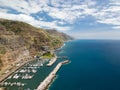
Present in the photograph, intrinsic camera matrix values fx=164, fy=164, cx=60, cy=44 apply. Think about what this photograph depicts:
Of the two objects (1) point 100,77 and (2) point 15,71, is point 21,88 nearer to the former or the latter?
(2) point 15,71

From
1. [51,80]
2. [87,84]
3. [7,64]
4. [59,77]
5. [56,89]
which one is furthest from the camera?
[7,64]

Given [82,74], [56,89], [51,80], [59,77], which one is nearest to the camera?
[56,89]

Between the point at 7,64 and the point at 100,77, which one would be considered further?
the point at 7,64

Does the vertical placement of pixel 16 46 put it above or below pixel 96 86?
above

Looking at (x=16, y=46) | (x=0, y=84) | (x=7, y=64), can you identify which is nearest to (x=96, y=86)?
(x=0, y=84)

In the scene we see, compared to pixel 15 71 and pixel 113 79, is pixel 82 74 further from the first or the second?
pixel 15 71

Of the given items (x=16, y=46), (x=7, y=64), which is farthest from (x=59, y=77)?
(x=16, y=46)

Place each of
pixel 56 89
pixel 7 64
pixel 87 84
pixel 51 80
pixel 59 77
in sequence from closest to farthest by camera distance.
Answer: pixel 56 89
pixel 87 84
pixel 51 80
pixel 59 77
pixel 7 64

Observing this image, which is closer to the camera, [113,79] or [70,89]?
[70,89]

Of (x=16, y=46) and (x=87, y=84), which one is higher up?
(x=16, y=46)
